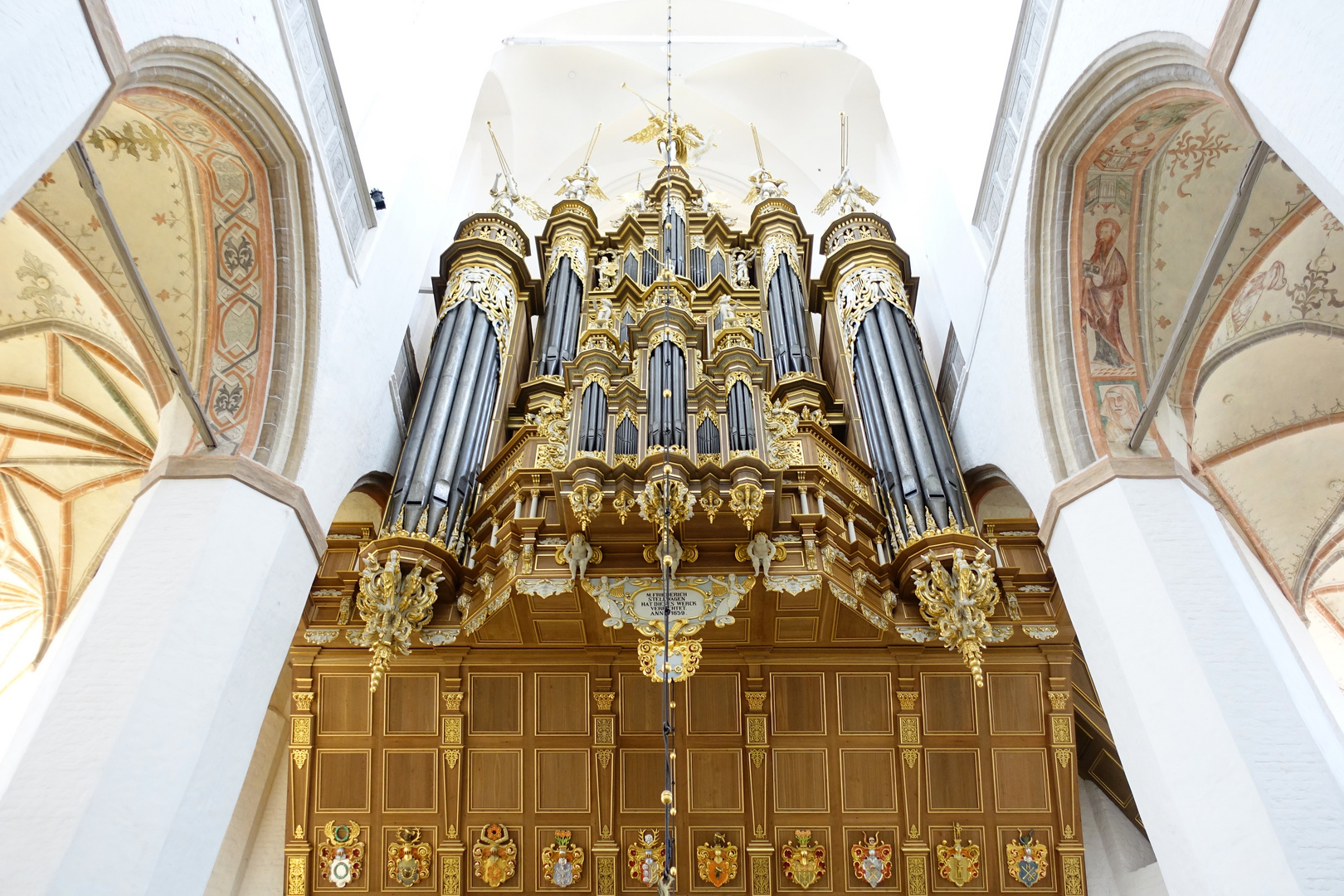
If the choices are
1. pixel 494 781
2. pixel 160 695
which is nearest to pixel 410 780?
pixel 494 781

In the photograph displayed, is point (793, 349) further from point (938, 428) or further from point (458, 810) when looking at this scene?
point (458, 810)

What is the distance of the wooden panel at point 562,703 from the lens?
8.30 m

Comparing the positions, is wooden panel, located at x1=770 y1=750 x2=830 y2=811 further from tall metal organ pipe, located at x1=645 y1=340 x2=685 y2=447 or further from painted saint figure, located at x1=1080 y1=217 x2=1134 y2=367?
painted saint figure, located at x1=1080 y1=217 x2=1134 y2=367

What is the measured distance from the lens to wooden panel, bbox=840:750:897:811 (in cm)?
811

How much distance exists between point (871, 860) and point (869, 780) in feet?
1.97

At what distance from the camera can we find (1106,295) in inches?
297

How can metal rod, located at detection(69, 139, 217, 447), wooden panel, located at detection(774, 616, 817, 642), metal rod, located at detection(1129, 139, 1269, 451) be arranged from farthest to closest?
wooden panel, located at detection(774, 616, 817, 642), metal rod, located at detection(1129, 139, 1269, 451), metal rod, located at detection(69, 139, 217, 447)

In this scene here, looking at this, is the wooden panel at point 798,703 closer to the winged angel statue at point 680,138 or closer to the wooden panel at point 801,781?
the wooden panel at point 801,781

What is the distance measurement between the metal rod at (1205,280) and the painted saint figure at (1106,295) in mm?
590

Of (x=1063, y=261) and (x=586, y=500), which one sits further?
(x=1063, y=261)

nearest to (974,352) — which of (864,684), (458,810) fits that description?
(864,684)

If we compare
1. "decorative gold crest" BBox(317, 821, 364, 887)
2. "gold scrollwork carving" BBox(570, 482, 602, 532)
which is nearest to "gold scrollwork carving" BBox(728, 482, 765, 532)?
"gold scrollwork carving" BBox(570, 482, 602, 532)

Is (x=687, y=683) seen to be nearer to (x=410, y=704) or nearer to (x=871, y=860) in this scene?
(x=871, y=860)

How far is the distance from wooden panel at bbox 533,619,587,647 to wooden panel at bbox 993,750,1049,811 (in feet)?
11.4
